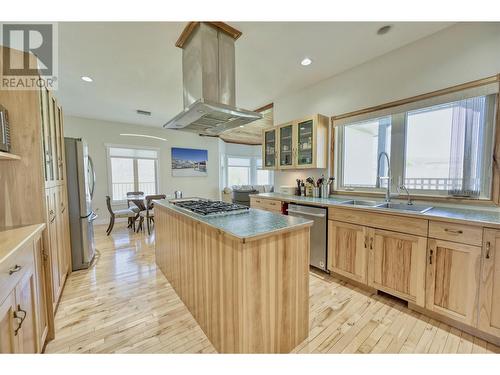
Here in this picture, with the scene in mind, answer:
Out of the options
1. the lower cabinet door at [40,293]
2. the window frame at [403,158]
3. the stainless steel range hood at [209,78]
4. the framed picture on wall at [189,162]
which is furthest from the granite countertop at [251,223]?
the framed picture on wall at [189,162]

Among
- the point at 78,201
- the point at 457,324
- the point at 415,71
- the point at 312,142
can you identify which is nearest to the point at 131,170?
the point at 78,201

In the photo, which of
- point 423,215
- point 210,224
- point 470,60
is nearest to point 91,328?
point 210,224

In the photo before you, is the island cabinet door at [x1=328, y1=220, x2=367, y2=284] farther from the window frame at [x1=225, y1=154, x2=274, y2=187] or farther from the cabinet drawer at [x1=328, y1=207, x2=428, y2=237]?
the window frame at [x1=225, y1=154, x2=274, y2=187]

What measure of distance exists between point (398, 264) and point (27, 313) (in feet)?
8.81

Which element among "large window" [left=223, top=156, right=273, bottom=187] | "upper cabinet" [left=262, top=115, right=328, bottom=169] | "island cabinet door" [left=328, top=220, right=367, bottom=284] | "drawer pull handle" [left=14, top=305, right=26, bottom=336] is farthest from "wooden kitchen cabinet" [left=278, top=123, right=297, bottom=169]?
"large window" [left=223, top=156, right=273, bottom=187]

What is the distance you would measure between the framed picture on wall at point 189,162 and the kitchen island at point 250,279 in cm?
485

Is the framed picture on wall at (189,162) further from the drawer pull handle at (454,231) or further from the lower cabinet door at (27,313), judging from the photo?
the drawer pull handle at (454,231)

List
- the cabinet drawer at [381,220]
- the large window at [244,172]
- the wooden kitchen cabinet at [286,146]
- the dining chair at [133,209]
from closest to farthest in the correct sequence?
1. the cabinet drawer at [381,220]
2. the wooden kitchen cabinet at [286,146]
3. the dining chair at [133,209]
4. the large window at [244,172]

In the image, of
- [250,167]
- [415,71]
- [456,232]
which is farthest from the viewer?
[250,167]

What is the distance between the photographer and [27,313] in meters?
1.16

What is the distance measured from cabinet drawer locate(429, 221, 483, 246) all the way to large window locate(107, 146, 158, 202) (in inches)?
235

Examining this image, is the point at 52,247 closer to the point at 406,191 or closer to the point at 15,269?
the point at 15,269

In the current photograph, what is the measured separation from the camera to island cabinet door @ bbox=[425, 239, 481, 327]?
154 centimetres

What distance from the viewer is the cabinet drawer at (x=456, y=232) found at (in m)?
1.51
